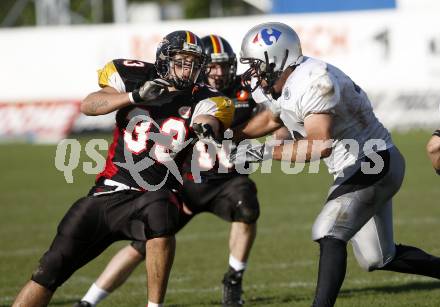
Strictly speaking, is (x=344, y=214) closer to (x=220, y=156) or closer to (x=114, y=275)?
(x=114, y=275)

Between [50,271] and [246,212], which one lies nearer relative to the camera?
[50,271]

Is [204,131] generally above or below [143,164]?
above

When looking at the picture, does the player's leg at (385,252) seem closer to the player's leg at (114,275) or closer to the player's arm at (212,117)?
the player's arm at (212,117)

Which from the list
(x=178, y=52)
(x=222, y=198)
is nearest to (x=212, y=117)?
(x=178, y=52)

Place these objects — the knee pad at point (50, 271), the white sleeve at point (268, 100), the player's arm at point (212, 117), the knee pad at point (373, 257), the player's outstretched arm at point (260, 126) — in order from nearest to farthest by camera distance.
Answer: the knee pad at point (50, 271) < the player's arm at point (212, 117) < the knee pad at point (373, 257) < the white sleeve at point (268, 100) < the player's outstretched arm at point (260, 126)

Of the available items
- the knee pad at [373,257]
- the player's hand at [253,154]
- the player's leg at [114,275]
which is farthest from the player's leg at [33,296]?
the knee pad at [373,257]

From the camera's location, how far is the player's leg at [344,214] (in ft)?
14.4

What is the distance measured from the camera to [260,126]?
522cm

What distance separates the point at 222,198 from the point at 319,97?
1.69m

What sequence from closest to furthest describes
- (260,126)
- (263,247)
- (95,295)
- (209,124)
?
(209,124) < (260,126) < (95,295) < (263,247)

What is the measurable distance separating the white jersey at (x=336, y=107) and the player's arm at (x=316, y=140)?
0.04 meters

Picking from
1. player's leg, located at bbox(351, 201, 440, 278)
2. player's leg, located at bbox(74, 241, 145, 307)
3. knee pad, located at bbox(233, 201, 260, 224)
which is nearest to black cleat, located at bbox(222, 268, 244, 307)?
knee pad, located at bbox(233, 201, 260, 224)

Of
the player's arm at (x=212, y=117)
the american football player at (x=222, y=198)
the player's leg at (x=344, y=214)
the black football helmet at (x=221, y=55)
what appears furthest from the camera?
the black football helmet at (x=221, y=55)

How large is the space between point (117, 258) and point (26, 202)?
5341mm
